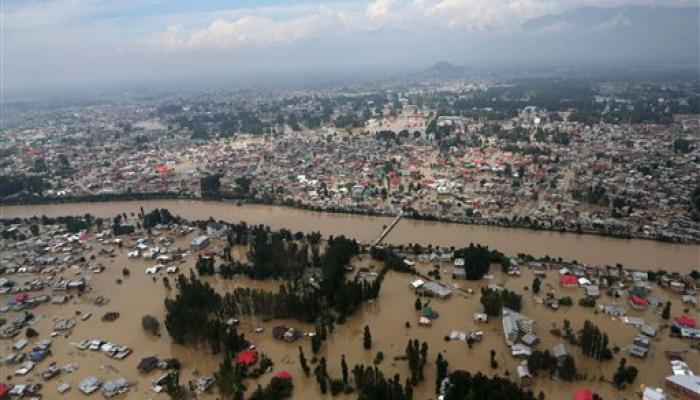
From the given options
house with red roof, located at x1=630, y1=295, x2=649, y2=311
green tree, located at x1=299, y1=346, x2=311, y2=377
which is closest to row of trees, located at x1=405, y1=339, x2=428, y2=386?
green tree, located at x1=299, y1=346, x2=311, y2=377

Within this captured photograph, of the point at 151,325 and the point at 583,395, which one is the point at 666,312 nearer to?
the point at 583,395

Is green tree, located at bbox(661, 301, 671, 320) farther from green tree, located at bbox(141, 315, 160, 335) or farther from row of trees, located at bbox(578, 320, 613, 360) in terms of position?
green tree, located at bbox(141, 315, 160, 335)

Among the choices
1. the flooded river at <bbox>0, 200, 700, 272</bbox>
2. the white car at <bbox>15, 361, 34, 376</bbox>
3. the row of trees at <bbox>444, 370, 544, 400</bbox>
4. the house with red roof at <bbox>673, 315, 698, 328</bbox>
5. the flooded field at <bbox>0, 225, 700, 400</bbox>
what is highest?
the flooded river at <bbox>0, 200, 700, 272</bbox>

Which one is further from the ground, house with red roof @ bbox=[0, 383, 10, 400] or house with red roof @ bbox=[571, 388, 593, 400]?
house with red roof @ bbox=[571, 388, 593, 400]

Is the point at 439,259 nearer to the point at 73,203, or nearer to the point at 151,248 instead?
the point at 151,248

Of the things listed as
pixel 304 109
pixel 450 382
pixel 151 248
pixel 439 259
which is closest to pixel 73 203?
pixel 151 248

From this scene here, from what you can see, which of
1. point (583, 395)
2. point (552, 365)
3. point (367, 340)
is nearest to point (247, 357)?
point (367, 340)

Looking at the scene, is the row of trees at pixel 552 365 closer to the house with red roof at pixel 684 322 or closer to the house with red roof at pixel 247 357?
the house with red roof at pixel 684 322
